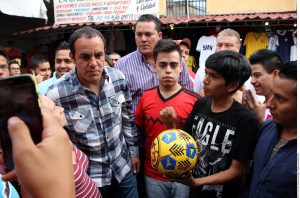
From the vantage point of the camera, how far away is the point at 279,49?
27.9 feet

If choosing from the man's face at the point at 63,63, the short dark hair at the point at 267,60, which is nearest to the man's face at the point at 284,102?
the short dark hair at the point at 267,60

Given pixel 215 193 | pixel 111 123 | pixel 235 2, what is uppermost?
pixel 235 2

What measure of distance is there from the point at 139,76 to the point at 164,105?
25.6 inches

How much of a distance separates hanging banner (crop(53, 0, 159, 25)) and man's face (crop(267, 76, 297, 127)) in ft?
18.9

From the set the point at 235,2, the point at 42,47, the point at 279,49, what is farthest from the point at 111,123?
the point at 235,2

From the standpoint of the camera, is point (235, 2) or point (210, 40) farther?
point (235, 2)

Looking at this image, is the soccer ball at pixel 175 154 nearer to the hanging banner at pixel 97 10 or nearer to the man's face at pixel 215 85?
the man's face at pixel 215 85

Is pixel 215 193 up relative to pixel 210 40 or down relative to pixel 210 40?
down

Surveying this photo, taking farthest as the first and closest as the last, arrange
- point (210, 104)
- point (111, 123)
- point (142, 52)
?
1. point (142, 52)
2. point (111, 123)
3. point (210, 104)

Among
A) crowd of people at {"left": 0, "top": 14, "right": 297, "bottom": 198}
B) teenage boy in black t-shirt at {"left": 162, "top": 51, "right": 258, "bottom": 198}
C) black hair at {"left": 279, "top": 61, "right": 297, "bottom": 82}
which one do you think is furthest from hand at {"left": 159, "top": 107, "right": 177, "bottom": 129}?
black hair at {"left": 279, "top": 61, "right": 297, "bottom": 82}

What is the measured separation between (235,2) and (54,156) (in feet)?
40.0

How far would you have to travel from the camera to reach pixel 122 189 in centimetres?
290

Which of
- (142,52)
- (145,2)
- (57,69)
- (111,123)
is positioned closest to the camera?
(111,123)

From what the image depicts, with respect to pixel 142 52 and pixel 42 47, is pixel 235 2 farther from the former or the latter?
pixel 142 52
